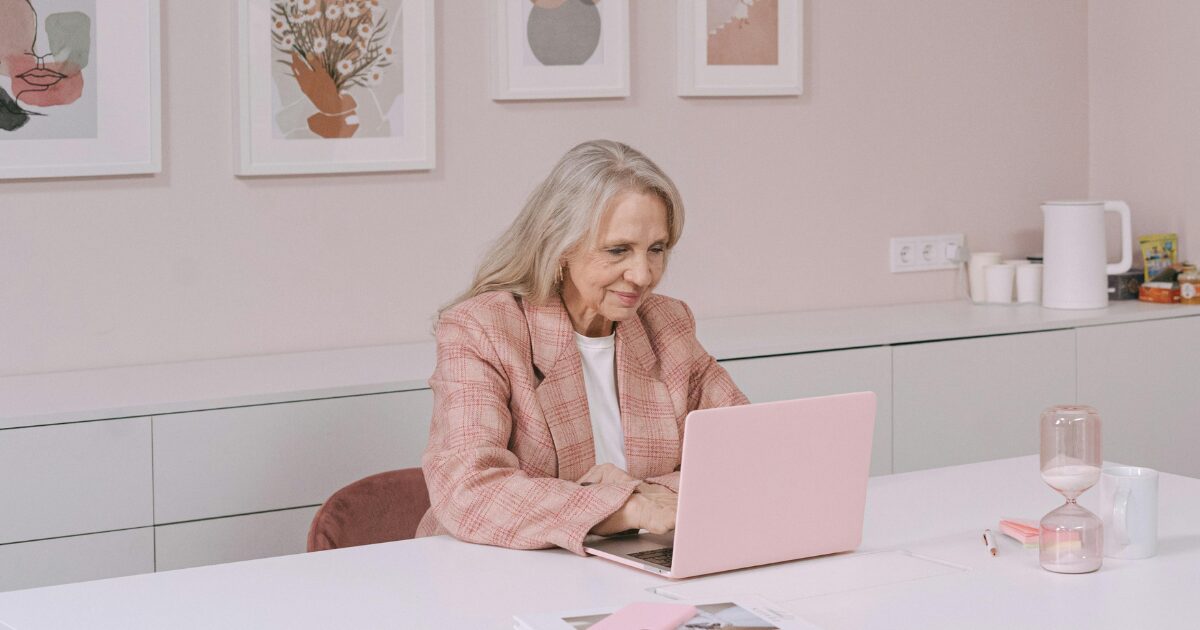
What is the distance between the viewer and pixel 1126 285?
388 centimetres

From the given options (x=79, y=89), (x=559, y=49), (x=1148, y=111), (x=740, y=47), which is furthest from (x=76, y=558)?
(x=1148, y=111)

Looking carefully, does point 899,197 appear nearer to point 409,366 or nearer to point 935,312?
point 935,312

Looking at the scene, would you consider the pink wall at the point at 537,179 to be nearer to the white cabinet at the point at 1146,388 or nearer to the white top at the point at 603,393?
the white cabinet at the point at 1146,388

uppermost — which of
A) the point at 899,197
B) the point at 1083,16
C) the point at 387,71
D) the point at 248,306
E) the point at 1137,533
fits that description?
the point at 1083,16

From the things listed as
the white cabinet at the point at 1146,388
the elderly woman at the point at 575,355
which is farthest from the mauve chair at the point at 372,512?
the white cabinet at the point at 1146,388

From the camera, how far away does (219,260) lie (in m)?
3.10

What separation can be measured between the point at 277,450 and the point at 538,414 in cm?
76

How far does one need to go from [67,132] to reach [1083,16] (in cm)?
289

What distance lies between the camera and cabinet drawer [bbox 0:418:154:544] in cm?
249

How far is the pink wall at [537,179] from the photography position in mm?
3008

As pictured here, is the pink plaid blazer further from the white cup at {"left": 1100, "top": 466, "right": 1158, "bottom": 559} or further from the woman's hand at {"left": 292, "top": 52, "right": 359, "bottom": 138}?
the woman's hand at {"left": 292, "top": 52, "right": 359, "bottom": 138}

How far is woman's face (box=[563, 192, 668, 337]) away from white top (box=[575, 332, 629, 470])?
0.07 metres

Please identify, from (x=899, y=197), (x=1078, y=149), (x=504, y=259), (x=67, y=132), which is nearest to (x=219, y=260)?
(x=67, y=132)

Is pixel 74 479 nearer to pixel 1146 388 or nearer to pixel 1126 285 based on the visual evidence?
pixel 1146 388
